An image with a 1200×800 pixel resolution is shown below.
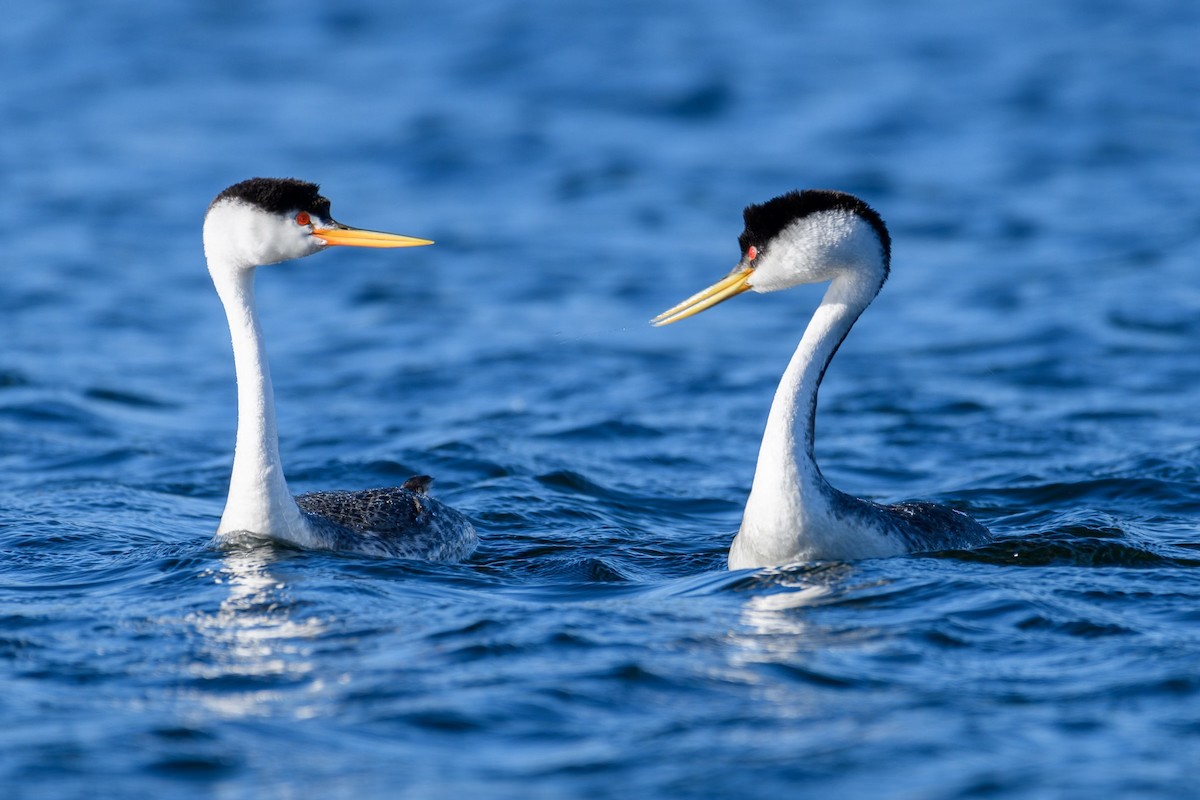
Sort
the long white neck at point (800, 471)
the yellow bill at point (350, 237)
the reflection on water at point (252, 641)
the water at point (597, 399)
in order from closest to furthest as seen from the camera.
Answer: the water at point (597, 399) < the reflection on water at point (252, 641) < the long white neck at point (800, 471) < the yellow bill at point (350, 237)

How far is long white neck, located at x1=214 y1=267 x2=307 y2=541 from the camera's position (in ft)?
29.1

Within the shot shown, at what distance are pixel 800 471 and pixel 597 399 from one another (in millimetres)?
6437

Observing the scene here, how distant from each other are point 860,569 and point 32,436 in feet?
25.3

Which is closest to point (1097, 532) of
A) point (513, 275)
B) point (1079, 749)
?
point (1079, 749)

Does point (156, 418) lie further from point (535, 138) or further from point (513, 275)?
point (535, 138)

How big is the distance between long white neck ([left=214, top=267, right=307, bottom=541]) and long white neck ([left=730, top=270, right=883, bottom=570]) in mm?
2394

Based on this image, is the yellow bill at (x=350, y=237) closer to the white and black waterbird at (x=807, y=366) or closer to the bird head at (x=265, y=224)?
the bird head at (x=265, y=224)

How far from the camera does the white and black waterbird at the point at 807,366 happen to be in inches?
342

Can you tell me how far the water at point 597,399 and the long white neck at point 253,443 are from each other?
20 centimetres

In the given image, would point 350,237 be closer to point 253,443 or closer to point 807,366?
point 253,443

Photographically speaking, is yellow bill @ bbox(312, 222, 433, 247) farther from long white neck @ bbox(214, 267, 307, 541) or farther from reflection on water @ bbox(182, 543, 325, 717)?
reflection on water @ bbox(182, 543, 325, 717)

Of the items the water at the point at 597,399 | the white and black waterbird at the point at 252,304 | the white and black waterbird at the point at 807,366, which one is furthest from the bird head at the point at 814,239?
the white and black waterbird at the point at 252,304

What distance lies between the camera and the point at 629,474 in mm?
12734

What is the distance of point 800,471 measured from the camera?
8680 millimetres
